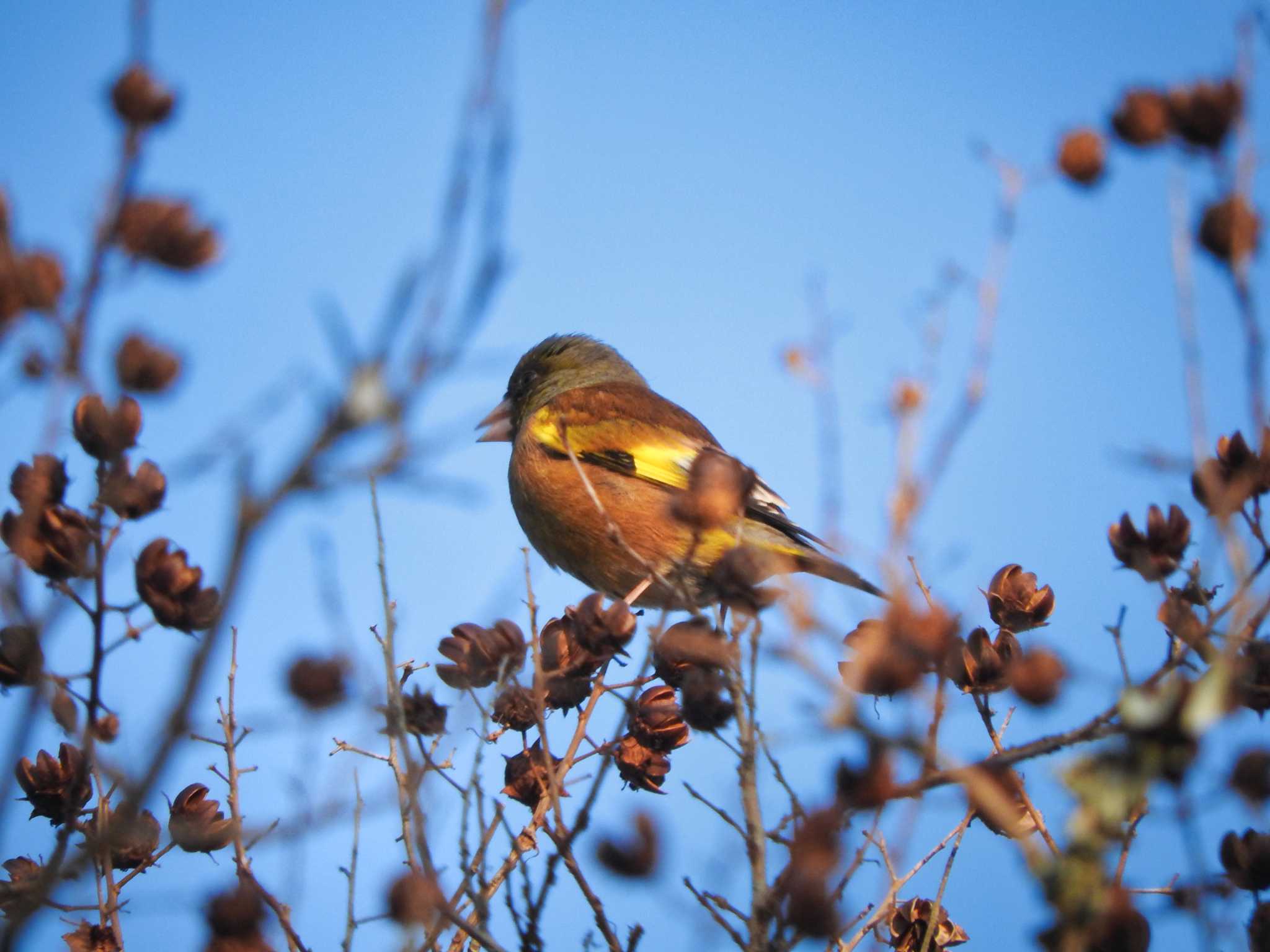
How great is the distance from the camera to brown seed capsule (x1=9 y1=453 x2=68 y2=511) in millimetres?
2438

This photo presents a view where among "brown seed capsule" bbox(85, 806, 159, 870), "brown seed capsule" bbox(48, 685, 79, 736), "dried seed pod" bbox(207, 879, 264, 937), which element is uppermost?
"brown seed capsule" bbox(48, 685, 79, 736)

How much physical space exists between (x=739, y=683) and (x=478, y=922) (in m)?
0.78

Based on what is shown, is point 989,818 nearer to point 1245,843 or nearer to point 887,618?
point 1245,843

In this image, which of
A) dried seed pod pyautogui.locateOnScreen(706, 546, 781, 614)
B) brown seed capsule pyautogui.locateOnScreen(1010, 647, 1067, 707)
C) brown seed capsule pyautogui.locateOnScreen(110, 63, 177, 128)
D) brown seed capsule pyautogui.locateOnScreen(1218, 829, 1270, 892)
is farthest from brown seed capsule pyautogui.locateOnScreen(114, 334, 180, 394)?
brown seed capsule pyautogui.locateOnScreen(1218, 829, 1270, 892)

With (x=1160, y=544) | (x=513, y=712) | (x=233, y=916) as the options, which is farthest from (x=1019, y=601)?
(x=233, y=916)

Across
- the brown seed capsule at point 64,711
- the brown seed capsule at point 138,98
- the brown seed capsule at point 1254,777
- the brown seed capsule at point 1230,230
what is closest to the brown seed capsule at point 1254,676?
the brown seed capsule at point 1254,777

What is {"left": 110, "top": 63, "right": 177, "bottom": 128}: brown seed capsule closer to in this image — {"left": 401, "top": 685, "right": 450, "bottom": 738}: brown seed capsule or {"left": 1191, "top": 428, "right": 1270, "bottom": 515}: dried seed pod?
{"left": 401, "top": 685, "right": 450, "bottom": 738}: brown seed capsule

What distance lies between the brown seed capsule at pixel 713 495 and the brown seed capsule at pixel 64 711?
1.42m

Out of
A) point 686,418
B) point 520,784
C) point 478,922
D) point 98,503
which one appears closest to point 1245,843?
point 478,922

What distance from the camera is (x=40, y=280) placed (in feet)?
7.04

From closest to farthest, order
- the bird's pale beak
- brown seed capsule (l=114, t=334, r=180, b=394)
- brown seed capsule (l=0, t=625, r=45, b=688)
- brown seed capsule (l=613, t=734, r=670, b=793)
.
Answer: brown seed capsule (l=0, t=625, r=45, b=688)
brown seed capsule (l=114, t=334, r=180, b=394)
brown seed capsule (l=613, t=734, r=670, b=793)
the bird's pale beak

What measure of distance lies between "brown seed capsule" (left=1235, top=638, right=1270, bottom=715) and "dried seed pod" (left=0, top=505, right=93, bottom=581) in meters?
2.24

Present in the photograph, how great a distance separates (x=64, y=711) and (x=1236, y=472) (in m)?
2.77

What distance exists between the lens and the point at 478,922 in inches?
95.7
